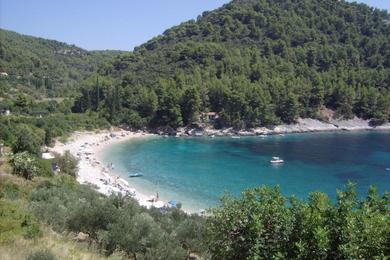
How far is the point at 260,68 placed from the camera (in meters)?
97.9

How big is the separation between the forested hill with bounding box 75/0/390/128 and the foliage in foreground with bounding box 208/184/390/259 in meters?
65.4

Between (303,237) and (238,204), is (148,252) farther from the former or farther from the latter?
(303,237)

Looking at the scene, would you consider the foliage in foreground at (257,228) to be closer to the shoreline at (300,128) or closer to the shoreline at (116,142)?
the shoreline at (116,142)

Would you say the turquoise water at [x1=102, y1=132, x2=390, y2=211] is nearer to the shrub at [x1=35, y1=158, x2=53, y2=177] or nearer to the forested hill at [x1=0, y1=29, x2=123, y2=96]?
the shrub at [x1=35, y1=158, x2=53, y2=177]

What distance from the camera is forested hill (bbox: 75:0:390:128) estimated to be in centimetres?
7881

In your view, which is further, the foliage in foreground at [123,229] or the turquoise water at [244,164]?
the turquoise water at [244,164]

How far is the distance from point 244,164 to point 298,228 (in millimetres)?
43750

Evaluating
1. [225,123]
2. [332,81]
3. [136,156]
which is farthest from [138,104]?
[332,81]

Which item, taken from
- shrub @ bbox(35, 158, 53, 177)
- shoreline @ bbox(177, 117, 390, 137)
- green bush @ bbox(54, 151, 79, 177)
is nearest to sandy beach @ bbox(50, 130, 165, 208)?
green bush @ bbox(54, 151, 79, 177)

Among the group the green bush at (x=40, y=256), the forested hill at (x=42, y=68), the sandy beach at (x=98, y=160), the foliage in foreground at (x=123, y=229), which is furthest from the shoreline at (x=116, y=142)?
the forested hill at (x=42, y=68)

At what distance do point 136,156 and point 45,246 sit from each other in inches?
1886

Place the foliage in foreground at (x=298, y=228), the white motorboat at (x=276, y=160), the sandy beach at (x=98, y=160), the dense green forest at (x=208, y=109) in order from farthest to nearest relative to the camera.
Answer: the white motorboat at (x=276, y=160)
the sandy beach at (x=98, y=160)
the dense green forest at (x=208, y=109)
the foliage in foreground at (x=298, y=228)

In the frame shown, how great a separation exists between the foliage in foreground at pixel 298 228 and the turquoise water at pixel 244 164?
24667mm

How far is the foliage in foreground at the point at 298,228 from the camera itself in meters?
8.62
